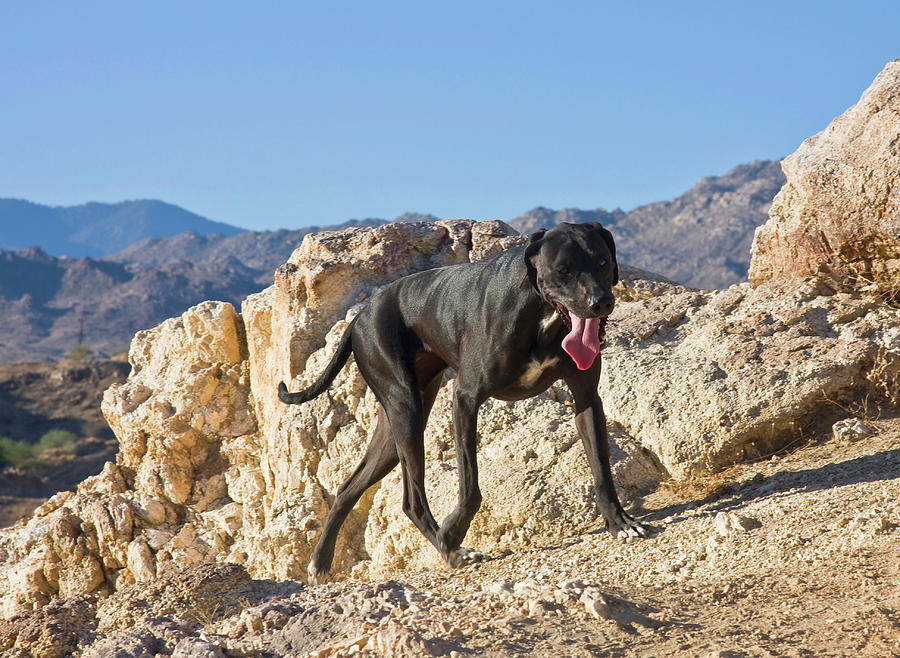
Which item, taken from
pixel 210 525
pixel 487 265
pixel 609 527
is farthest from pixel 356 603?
pixel 210 525

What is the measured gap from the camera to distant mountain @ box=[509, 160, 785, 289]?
106938 millimetres

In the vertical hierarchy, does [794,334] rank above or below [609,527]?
above

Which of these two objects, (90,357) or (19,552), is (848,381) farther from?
(90,357)

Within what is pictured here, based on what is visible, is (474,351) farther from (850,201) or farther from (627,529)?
(850,201)

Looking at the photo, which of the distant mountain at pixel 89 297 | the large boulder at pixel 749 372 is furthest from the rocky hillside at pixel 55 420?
the distant mountain at pixel 89 297


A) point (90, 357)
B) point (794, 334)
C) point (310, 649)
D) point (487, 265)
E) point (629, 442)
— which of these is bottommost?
point (310, 649)

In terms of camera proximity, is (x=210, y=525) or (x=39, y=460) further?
(x=39, y=460)

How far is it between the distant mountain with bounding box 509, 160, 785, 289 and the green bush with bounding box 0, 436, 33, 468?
70477mm

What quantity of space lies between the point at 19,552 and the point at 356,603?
17.0 feet

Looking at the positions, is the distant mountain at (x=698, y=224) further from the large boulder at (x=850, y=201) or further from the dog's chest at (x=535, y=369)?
the dog's chest at (x=535, y=369)

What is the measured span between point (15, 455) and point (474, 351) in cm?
3308

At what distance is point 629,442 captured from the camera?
618cm

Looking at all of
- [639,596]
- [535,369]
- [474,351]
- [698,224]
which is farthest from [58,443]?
[698,224]

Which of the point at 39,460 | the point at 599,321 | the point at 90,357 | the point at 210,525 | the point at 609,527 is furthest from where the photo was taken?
the point at 90,357
